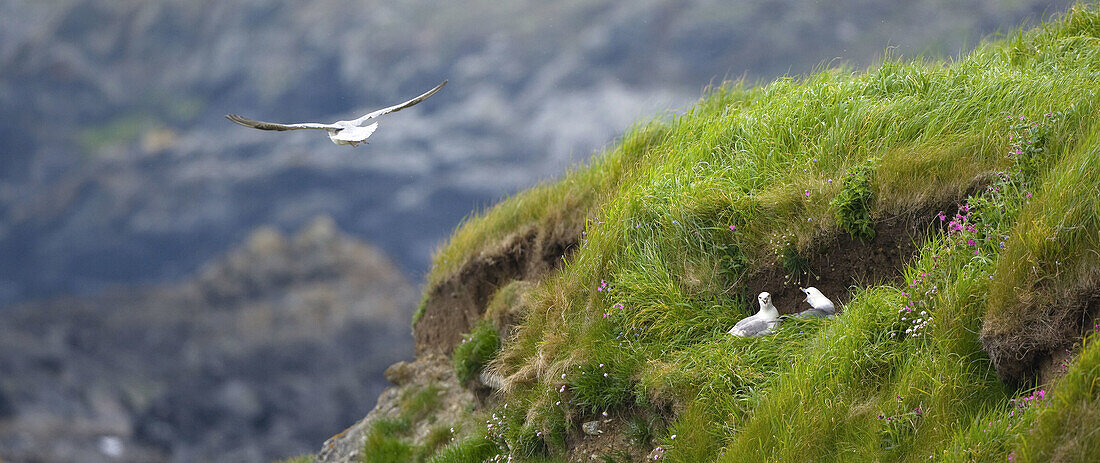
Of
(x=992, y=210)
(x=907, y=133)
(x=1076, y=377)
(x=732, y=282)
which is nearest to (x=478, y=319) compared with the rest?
(x=732, y=282)

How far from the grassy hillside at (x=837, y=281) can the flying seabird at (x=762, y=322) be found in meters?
0.07

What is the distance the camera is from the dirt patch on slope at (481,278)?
7762mm

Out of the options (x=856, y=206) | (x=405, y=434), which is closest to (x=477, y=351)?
(x=405, y=434)

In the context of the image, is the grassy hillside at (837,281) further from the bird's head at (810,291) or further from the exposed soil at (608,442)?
the bird's head at (810,291)

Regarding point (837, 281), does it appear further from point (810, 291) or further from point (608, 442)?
point (608, 442)

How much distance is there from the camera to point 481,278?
345 inches

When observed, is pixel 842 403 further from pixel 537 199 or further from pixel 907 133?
pixel 537 199

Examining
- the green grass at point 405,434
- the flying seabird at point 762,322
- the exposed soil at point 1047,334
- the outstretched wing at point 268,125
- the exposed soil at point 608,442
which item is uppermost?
the outstretched wing at point 268,125

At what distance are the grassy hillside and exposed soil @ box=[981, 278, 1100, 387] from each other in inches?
0.4

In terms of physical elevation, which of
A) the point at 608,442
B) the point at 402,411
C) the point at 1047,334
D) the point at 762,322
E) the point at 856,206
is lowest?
the point at 1047,334

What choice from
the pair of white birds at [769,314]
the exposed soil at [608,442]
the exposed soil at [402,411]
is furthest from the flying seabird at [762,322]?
the exposed soil at [402,411]

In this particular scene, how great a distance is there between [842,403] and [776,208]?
1.69 meters

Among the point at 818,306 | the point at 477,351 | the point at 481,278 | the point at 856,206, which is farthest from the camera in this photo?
the point at 481,278

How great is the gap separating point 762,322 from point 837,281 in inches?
25.4
